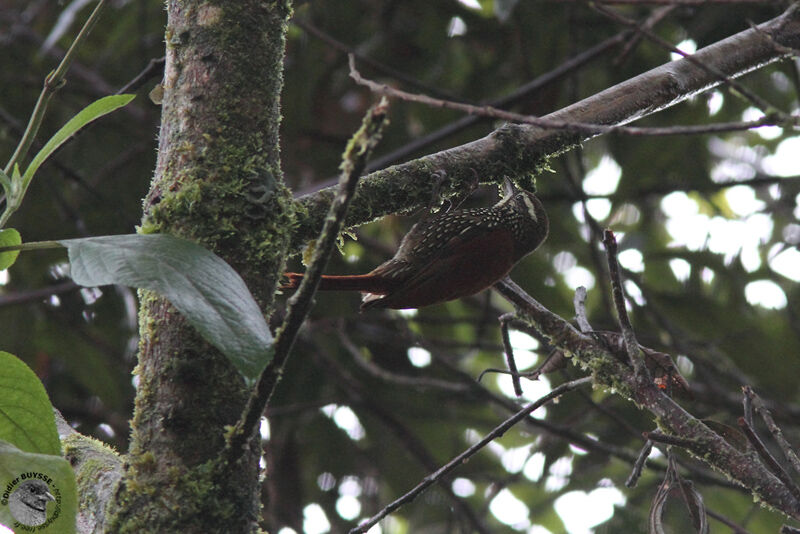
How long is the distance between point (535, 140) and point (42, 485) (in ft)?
3.62

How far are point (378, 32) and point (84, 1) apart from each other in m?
1.91

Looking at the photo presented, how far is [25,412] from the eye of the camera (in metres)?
1.29

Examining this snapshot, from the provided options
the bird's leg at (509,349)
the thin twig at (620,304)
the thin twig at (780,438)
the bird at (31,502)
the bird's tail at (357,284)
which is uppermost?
the bird's tail at (357,284)

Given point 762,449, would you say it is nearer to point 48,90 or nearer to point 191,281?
point 191,281

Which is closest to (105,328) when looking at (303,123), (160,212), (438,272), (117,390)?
(117,390)

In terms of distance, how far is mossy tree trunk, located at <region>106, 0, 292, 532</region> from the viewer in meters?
1.13

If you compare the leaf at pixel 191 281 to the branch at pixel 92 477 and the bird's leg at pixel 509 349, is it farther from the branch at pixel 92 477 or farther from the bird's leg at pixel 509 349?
the bird's leg at pixel 509 349

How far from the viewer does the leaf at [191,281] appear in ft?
3.34

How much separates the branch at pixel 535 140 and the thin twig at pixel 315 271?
402mm

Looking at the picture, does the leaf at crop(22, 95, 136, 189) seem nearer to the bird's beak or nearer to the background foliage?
the bird's beak

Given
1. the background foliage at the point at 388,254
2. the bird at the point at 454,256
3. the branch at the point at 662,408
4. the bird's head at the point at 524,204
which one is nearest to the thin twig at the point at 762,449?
the branch at the point at 662,408

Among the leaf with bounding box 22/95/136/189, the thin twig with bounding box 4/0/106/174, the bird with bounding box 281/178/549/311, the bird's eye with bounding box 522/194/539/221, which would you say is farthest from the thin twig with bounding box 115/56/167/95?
the bird's eye with bounding box 522/194/539/221

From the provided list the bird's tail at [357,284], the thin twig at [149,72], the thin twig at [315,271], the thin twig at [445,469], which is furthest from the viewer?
the bird's tail at [357,284]

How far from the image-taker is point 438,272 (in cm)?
246
